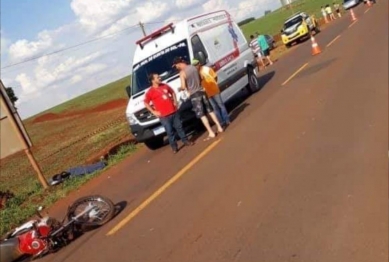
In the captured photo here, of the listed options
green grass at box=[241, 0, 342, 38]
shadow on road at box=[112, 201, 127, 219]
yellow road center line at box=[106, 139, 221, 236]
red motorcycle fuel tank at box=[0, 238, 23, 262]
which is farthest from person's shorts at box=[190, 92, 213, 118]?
green grass at box=[241, 0, 342, 38]

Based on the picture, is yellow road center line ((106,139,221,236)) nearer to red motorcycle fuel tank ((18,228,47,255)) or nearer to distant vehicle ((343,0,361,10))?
red motorcycle fuel tank ((18,228,47,255))

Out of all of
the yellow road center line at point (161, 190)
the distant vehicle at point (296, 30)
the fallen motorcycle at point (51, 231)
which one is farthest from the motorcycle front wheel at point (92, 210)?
the distant vehicle at point (296, 30)

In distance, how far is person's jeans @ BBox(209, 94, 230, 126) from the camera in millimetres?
10789

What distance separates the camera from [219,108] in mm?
10930

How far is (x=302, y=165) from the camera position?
260 inches

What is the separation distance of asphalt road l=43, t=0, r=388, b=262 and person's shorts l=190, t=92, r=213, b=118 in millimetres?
626

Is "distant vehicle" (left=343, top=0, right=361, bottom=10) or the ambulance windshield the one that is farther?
"distant vehicle" (left=343, top=0, right=361, bottom=10)

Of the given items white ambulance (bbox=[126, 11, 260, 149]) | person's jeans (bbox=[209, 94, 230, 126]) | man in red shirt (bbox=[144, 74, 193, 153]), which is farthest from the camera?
white ambulance (bbox=[126, 11, 260, 149])

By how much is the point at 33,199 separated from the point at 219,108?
4814mm

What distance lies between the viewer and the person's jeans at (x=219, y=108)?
10.8 metres

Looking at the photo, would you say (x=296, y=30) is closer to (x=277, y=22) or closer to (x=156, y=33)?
(x=156, y=33)

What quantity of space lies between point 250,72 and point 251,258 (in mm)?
10812

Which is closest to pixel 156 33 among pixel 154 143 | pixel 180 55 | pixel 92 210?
pixel 180 55

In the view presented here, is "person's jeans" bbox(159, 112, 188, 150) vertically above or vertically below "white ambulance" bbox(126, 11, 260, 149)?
below
